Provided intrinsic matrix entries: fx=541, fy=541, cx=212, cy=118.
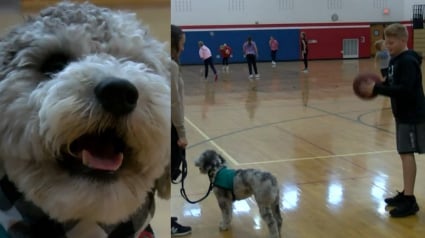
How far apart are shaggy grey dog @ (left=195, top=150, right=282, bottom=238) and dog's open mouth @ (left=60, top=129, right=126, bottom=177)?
2.71m

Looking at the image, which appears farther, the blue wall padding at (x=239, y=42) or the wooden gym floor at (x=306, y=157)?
the blue wall padding at (x=239, y=42)

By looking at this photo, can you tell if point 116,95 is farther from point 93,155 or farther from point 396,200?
point 396,200

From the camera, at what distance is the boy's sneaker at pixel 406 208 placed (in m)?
3.98

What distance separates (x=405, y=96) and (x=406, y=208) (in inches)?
33.3

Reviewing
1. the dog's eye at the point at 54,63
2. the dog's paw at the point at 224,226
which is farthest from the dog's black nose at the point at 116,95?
the dog's paw at the point at 224,226

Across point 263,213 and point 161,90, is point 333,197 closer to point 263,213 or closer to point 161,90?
point 263,213

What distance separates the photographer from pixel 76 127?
2.38ft

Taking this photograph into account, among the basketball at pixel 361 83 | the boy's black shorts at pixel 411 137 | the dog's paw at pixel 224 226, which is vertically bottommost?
the dog's paw at pixel 224 226

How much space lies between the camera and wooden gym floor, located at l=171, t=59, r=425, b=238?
385cm

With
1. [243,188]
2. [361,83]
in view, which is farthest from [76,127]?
[361,83]

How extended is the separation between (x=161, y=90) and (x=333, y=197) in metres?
3.80

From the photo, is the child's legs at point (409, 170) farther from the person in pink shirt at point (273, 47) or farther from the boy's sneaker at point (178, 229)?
the person in pink shirt at point (273, 47)

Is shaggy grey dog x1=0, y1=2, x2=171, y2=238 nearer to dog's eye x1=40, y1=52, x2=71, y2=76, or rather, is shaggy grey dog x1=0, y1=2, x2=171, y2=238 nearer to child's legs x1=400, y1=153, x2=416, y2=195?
dog's eye x1=40, y1=52, x2=71, y2=76

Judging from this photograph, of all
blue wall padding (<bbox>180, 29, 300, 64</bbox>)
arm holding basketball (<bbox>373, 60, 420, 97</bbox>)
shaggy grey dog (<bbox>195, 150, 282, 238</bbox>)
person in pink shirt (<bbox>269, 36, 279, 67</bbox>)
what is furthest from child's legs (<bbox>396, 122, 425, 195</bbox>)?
person in pink shirt (<bbox>269, 36, 279, 67</bbox>)
